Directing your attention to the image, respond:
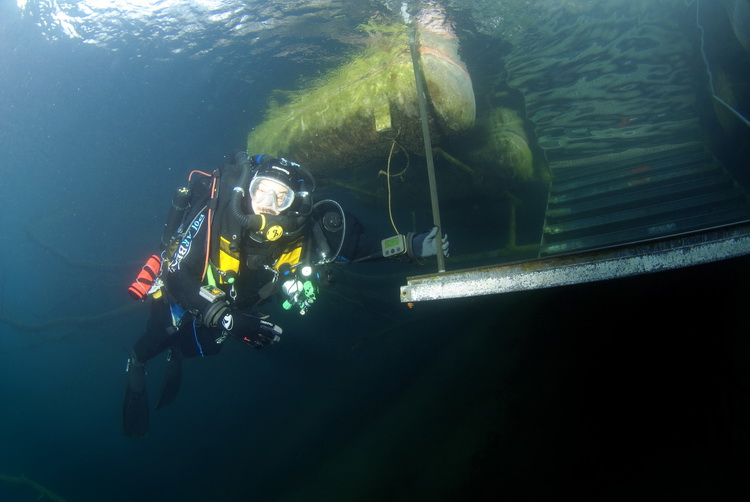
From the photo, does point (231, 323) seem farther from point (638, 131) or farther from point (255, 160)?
point (638, 131)

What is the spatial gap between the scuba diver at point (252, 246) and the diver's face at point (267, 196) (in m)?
0.01

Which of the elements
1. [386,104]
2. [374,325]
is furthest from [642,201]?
[374,325]

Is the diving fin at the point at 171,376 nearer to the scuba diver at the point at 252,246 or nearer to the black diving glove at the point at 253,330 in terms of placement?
the scuba diver at the point at 252,246

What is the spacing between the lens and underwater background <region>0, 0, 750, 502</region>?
285cm

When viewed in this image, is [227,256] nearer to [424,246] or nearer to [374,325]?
[424,246]

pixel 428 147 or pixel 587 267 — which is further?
pixel 428 147

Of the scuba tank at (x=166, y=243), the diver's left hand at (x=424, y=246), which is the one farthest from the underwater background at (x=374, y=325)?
the scuba tank at (x=166, y=243)

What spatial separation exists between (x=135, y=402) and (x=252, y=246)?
5.86 m

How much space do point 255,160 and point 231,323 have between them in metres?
2.40

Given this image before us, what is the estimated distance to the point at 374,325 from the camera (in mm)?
11812

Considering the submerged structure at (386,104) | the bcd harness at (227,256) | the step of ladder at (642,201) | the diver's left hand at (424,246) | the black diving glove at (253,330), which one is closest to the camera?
the black diving glove at (253,330)

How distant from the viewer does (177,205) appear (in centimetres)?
554

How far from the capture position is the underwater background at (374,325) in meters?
2.85

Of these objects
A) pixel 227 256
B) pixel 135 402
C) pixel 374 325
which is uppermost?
pixel 227 256
